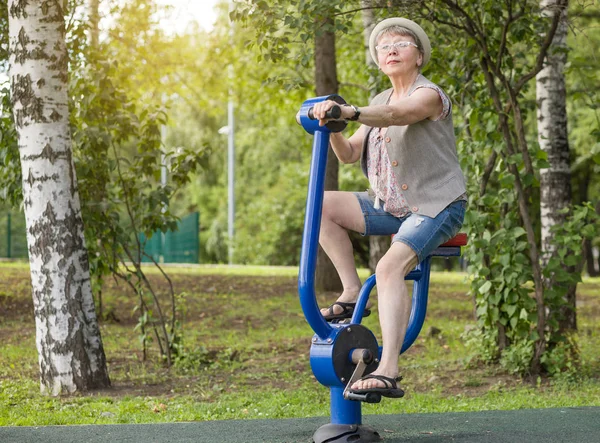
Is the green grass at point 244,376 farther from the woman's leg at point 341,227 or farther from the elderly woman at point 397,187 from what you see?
the elderly woman at point 397,187

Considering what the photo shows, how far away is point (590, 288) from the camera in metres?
14.2

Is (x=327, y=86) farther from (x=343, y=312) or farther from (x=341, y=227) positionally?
(x=343, y=312)

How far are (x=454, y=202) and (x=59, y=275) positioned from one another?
3.05 metres

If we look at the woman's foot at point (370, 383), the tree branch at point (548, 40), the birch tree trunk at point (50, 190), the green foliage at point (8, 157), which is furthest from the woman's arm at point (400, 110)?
the green foliage at point (8, 157)

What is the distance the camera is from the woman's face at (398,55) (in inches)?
140

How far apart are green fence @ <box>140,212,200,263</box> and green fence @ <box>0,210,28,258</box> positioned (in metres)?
4.18

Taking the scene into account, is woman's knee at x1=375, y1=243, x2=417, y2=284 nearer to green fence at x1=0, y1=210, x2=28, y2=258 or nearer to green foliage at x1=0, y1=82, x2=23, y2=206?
green foliage at x1=0, y1=82, x2=23, y2=206

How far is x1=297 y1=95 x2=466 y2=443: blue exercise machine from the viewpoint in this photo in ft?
10.6

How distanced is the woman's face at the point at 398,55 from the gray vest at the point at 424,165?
10cm

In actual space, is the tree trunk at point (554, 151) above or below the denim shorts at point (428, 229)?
above

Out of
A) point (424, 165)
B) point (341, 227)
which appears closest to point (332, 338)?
point (341, 227)

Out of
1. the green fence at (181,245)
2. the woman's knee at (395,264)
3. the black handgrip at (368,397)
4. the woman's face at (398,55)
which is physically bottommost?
the green fence at (181,245)

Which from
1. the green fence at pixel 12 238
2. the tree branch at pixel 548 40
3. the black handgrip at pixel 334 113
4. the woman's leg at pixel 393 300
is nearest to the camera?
the black handgrip at pixel 334 113

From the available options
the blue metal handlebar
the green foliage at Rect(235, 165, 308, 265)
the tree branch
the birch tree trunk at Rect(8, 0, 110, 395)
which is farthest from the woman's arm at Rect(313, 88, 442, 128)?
the green foliage at Rect(235, 165, 308, 265)
